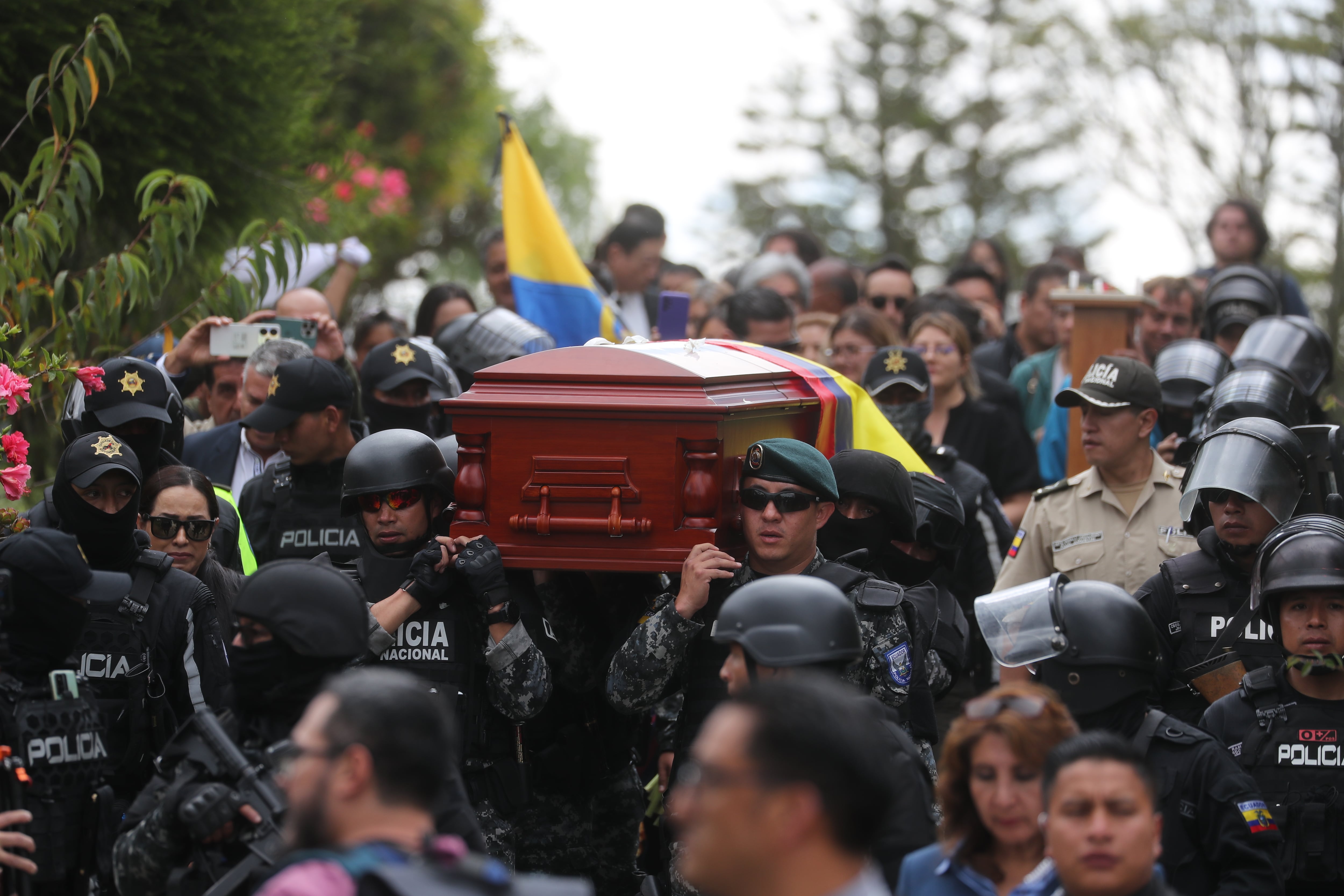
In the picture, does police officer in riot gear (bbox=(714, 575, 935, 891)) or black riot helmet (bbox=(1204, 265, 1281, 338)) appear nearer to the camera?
police officer in riot gear (bbox=(714, 575, 935, 891))

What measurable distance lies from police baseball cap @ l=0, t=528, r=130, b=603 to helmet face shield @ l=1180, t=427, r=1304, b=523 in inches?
140

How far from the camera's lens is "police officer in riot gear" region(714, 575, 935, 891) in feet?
11.3

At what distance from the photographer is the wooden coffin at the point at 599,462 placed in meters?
4.25

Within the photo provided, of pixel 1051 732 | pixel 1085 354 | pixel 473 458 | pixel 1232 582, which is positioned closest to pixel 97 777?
pixel 473 458

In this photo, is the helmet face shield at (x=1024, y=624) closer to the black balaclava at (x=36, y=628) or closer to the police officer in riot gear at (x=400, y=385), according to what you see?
the black balaclava at (x=36, y=628)

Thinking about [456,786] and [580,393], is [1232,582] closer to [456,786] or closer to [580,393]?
[580,393]

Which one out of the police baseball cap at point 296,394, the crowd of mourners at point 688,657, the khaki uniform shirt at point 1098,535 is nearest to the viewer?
the crowd of mourners at point 688,657

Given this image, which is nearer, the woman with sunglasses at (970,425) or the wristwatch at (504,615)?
the wristwatch at (504,615)

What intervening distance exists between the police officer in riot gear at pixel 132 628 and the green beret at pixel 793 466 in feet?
5.29

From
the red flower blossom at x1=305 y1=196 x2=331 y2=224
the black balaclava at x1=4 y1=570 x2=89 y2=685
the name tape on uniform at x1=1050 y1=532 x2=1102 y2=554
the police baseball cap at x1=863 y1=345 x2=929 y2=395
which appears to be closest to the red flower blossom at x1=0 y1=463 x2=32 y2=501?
the black balaclava at x1=4 y1=570 x2=89 y2=685

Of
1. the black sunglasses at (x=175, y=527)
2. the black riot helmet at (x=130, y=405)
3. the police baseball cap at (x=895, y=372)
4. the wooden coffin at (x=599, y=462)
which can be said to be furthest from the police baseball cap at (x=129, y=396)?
the police baseball cap at (x=895, y=372)

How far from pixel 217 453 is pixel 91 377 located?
1.51 metres

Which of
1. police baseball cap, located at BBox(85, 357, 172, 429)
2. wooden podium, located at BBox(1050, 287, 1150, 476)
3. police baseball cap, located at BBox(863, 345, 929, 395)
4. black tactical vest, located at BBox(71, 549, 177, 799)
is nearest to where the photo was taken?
black tactical vest, located at BBox(71, 549, 177, 799)

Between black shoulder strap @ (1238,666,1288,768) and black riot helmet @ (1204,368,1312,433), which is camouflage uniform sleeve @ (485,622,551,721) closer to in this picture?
black shoulder strap @ (1238,666,1288,768)
